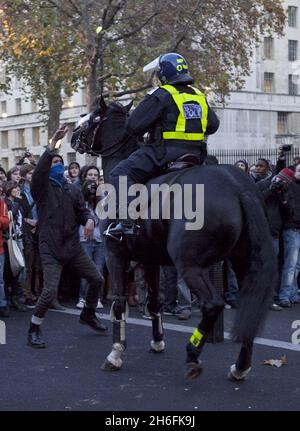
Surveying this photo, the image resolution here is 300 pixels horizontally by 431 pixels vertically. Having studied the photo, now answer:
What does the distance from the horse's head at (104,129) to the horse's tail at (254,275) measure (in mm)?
1846

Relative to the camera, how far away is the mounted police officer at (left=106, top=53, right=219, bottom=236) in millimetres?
6676

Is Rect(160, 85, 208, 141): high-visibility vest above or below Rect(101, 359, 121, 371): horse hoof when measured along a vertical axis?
above

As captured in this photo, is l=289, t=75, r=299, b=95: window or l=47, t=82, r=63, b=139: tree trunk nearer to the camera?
l=47, t=82, r=63, b=139: tree trunk

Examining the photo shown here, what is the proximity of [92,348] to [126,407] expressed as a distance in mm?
2702

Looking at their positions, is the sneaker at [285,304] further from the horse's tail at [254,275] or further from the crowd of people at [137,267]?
the horse's tail at [254,275]

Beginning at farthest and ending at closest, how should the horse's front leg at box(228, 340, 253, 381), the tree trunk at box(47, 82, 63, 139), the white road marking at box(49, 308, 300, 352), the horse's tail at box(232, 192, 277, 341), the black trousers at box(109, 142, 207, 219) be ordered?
the tree trunk at box(47, 82, 63, 139) < the white road marking at box(49, 308, 300, 352) < the black trousers at box(109, 142, 207, 219) < the horse's front leg at box(228, 340, 253, 381) < the horse's tail at box(232, 192, 277, 341)

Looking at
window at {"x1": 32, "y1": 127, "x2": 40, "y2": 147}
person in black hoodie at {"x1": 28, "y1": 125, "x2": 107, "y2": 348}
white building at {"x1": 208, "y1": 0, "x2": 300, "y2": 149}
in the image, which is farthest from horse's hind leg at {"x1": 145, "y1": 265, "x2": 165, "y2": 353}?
window at {"x1": 32, "y1": 127, "x2": 40, "y2": 147}

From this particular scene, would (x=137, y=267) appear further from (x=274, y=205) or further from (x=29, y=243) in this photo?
(x=274, y=205)

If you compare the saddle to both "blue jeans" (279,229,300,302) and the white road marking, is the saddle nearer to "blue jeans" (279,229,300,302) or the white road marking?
the white road marking

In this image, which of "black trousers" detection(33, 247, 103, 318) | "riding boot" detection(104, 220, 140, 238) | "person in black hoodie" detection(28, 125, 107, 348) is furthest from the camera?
"black trousers" detection(33, 247, 103, 318)

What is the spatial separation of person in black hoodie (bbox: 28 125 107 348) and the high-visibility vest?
2027 millimetres

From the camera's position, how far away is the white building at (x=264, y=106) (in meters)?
48.5

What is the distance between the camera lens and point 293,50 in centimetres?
5578

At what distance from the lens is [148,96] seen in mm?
6762
